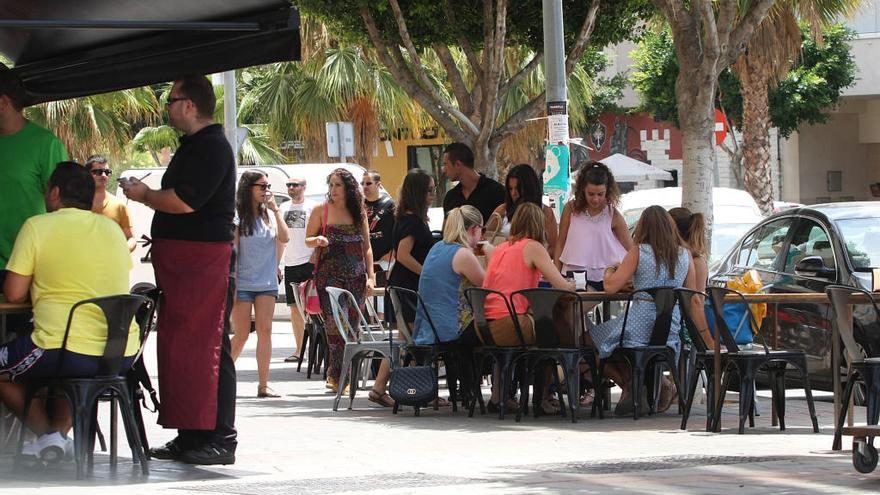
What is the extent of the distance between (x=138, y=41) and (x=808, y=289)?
18.8ft

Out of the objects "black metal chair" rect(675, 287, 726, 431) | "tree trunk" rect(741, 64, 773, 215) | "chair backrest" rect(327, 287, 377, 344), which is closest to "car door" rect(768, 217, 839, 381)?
"black metal chair" rect(675, 287, 726, 431)

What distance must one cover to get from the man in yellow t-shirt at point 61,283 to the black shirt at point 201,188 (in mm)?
302

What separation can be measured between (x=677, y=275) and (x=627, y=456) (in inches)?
88.5

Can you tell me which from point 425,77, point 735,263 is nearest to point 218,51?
point 735,263

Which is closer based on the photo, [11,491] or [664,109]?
[11,491]

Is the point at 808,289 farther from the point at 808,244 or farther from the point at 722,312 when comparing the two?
the point at 722,312

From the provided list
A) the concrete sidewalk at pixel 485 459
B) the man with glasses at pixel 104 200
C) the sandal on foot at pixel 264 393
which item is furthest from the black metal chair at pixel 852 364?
the man with glasses at pixel 104 200

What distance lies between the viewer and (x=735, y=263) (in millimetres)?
14047

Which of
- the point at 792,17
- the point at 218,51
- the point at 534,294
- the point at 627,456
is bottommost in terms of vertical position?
the point at 627,456

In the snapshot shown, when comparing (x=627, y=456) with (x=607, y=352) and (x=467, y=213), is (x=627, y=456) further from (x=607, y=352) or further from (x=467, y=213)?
(x=467, y=213)

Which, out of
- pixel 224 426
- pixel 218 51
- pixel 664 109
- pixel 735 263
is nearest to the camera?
pixel 224 426

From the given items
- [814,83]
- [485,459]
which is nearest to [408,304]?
[485,459]

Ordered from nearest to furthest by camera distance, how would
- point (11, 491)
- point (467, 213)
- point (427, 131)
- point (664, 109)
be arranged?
point (11, 491) < point (467, 213) < point (664, 109) < point (427, 131)

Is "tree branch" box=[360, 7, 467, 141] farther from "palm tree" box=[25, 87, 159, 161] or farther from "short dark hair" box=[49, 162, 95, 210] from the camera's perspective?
"palm tree" box=[25, 87, 159, 161]
